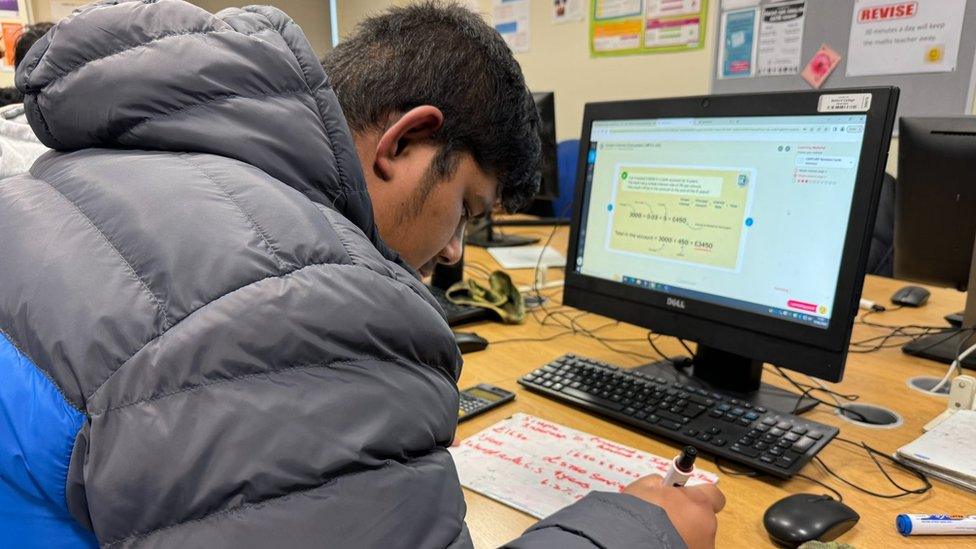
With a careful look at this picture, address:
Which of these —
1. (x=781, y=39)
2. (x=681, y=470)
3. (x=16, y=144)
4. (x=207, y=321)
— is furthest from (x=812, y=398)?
(x=781, y=39)

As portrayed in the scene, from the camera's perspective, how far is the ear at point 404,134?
0.66m

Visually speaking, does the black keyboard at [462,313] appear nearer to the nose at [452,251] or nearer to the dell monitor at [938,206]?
the nose at [452,251]

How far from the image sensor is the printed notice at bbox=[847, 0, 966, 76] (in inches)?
88.8

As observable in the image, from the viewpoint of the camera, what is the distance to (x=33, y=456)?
0.41 meters

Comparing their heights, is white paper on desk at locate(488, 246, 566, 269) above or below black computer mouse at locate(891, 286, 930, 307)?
below

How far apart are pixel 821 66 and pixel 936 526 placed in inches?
91.4

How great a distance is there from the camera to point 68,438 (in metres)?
0.40

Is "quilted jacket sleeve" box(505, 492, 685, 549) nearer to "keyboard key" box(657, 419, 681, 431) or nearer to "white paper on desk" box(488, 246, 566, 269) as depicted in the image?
"keyboard key" box(657, 419, 681, 431)

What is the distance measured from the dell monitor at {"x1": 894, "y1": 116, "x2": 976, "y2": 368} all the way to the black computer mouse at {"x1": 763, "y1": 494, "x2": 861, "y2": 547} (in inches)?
27.0

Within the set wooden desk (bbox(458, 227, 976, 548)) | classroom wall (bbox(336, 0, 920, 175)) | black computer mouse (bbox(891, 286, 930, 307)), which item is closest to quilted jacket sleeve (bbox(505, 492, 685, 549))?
wooden desk (bbox(458, 227, 976, 548))

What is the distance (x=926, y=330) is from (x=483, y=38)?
45.9 inches

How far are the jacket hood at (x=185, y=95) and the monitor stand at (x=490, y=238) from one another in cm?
163

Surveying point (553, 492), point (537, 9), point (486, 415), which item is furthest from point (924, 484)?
point (537, 9)

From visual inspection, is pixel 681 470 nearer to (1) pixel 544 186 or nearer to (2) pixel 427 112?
(2) pixel 427 112
